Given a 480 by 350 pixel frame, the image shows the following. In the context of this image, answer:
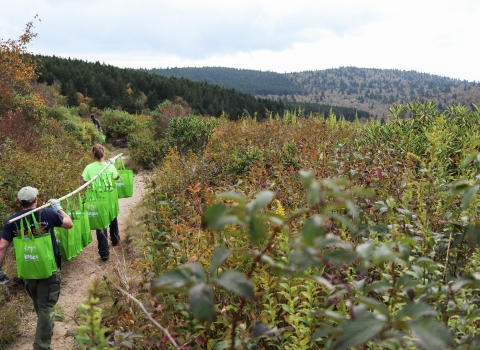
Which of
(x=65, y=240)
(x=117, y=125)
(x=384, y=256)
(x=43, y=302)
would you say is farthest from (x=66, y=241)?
(x=117, y=125)

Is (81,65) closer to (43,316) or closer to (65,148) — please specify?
(65,148)

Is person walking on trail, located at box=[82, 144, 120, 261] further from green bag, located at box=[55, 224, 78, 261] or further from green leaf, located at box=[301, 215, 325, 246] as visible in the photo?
green leaf, located at box=[301, 215, 325, 246]

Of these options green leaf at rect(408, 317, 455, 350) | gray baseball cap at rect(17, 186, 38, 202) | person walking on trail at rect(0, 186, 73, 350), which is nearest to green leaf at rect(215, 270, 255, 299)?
green leaf at rect(408, 317, 455, 350)

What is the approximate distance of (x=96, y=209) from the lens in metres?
4.69

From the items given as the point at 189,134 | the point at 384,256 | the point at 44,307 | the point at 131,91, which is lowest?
the point at 44,307

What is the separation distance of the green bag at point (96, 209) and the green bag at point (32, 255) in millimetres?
1353

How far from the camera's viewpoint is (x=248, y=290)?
68 centimetres

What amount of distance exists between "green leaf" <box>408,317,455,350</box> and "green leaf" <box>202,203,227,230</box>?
0.43 m

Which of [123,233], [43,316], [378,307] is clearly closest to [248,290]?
[378,307]

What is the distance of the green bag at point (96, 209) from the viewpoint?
467 centimetres

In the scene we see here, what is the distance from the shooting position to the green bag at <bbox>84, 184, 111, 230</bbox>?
15.3ft

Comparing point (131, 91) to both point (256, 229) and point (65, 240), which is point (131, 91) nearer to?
point (65, 240)

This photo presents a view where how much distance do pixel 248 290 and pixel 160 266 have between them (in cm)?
219

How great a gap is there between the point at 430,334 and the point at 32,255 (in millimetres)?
3512
